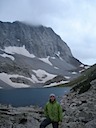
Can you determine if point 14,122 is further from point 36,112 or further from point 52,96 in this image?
point 52,96

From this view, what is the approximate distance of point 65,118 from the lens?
24984mm

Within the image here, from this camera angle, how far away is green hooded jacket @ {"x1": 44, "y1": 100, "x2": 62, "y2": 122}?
53.2 feet

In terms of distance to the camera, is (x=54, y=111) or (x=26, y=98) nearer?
(x=54, y=111)

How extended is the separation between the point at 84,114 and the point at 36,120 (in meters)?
4.23

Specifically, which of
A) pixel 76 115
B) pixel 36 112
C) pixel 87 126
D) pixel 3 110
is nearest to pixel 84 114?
pixel 76 115

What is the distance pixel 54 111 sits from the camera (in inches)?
638

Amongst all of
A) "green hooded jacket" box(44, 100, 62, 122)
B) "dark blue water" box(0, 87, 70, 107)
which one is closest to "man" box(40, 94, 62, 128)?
"green hooded jacket" box(44, 100, 62, 122)

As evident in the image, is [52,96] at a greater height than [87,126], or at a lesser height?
greater

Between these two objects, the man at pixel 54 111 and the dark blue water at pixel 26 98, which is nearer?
the man at pixel 54 111

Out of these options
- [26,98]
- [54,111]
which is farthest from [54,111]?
[26,98]

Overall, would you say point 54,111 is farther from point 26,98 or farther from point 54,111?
point 26,98

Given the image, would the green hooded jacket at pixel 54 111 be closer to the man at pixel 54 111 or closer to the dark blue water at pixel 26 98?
the man at pixel 54 111

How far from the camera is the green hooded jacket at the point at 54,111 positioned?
53.2 ft

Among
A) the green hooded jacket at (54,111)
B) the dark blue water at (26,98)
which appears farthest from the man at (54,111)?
the dark blue water at (26,98)
